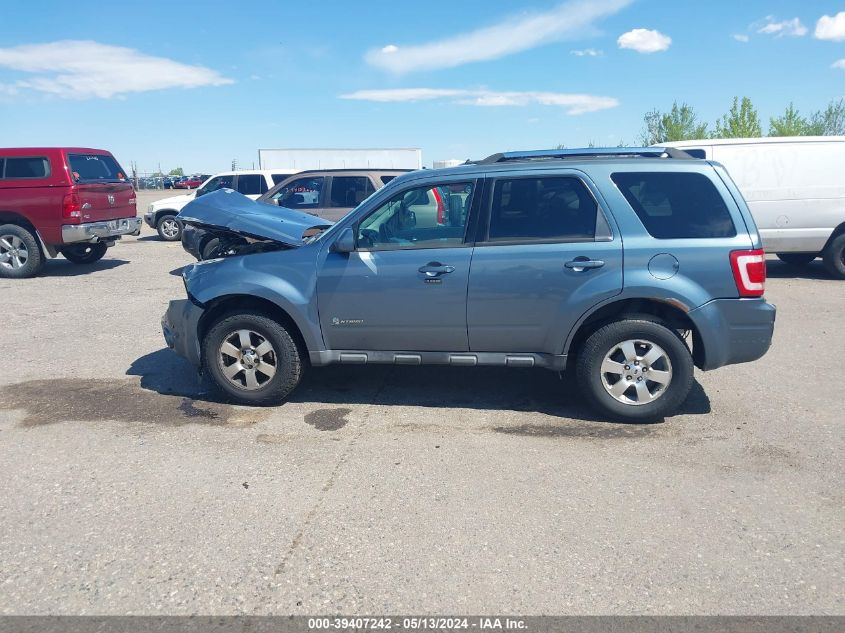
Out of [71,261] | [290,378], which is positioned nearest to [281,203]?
[71,261]

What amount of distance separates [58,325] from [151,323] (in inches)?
45.6

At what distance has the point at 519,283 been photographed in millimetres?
4762

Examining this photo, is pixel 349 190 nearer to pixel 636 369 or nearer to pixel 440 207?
pixel 440 207

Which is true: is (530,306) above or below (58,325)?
above

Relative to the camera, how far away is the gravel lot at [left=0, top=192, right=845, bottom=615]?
2910mm

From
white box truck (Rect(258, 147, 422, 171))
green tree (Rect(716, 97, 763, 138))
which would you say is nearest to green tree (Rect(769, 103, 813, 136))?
green tree (Rect(716, 97, 763, 138))

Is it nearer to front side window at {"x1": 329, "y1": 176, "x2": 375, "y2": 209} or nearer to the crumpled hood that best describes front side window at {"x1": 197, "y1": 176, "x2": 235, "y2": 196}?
front side window at {"x1": 329, "y1": 176, "x2": 375, "y2": 209}

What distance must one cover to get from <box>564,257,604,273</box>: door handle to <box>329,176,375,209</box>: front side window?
7.11m

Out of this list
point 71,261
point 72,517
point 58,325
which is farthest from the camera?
point 71,261

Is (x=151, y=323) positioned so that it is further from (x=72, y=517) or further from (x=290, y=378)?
(x=72, y=517)

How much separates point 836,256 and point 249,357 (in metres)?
9.66

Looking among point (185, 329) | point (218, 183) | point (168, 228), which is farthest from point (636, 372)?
point (168, 228)

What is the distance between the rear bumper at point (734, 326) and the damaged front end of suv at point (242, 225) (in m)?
3.04

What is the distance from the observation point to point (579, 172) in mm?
4844
